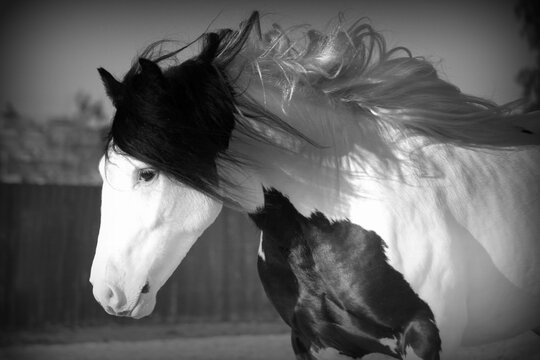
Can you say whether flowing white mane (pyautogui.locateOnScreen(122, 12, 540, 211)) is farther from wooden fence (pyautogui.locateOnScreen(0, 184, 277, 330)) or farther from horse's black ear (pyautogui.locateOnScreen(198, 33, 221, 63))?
wooden fence (pyautogui.locateOnScreen(0, 184, 277, 330))

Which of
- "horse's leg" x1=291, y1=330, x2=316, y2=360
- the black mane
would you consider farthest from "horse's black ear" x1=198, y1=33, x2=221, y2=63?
"horse's leg" x1=291, y1=330, x2=316, y2=360

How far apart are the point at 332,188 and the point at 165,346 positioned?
5.75 meters

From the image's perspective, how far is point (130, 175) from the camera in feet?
5.70

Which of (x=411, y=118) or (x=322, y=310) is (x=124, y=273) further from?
(x=411, y=118)

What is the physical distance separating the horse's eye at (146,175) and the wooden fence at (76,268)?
6546mm

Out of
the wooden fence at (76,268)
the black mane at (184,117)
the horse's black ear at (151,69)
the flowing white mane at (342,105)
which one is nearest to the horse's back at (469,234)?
the flowing white mane at (342,105)

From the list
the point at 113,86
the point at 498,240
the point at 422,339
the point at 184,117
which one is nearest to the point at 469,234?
the point at 498,240

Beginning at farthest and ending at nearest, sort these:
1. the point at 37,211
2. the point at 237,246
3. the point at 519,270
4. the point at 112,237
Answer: the point at 237,246
the point at 37,211
the point at 519,270
the point at 112,237

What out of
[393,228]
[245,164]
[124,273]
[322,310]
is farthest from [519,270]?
[124,273]

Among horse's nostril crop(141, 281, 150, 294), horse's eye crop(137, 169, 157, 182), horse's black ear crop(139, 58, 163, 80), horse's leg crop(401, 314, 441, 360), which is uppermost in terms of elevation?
horse's black ear crop(139, 58, 163, 80)

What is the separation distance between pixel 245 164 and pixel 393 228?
21.5 inches

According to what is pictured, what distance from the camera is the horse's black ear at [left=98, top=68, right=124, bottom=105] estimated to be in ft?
5.85

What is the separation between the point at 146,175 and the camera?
1755 millimetres

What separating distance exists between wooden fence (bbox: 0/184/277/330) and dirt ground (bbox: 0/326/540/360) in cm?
36
